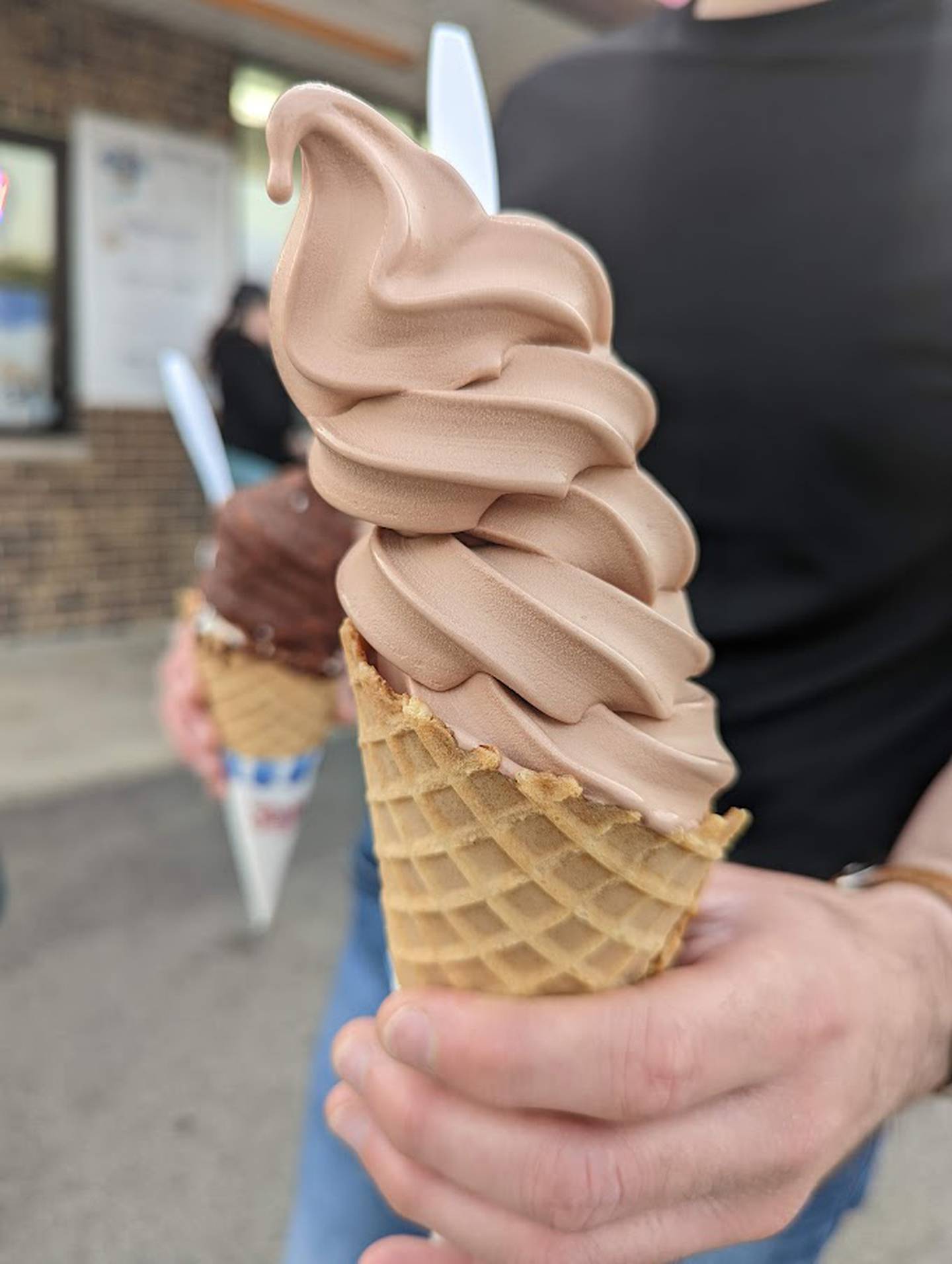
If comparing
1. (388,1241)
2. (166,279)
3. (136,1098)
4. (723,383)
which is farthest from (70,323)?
(388,1241)

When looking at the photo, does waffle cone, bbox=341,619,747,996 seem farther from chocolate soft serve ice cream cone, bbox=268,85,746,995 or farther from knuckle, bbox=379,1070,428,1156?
knuckle, bbox=379,1070,428,1156

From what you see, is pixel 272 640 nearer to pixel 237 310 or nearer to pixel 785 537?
pixel 785 537

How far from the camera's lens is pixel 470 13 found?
236 inches

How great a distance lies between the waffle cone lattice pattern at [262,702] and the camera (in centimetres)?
185

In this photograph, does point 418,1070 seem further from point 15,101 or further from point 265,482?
point 15,101

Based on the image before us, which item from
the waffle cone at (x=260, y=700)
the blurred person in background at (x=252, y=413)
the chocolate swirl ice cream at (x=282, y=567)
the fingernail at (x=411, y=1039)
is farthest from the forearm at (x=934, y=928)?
the blurred person in background at (x=252, y=413)

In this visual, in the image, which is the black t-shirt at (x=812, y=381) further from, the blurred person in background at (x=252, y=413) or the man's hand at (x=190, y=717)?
the blurred person in background at (x=252, y=413)

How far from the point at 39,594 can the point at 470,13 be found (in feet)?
14.8

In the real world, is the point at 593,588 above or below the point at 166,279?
above

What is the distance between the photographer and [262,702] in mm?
1947

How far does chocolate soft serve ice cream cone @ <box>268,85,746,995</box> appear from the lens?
85 cm

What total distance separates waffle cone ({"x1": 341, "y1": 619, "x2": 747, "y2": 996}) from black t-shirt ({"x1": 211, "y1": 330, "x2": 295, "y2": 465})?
384 centimetres

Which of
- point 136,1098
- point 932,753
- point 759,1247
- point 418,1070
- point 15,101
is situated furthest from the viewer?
point 15,101

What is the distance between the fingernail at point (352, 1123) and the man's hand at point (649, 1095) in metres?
0.06
